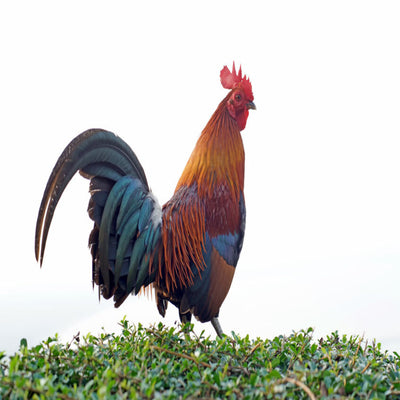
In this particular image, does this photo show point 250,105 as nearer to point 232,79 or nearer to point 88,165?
point 232,79

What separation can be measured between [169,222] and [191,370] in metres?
2.12

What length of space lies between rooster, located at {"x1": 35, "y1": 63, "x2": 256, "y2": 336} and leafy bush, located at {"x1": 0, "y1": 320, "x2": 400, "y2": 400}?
31.3 inches

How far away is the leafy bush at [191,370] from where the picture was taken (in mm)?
2148

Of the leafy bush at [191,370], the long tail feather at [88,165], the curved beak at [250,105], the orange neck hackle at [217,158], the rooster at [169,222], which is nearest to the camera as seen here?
the leafy bush at [191,370]

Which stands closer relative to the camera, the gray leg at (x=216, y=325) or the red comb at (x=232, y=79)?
the gray leg at (x=216, y=325)

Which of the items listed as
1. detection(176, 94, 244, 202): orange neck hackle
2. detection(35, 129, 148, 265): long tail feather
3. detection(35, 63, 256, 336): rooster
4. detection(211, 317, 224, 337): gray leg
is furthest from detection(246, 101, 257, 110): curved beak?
detection(211, 317, 224, 337): gray leg

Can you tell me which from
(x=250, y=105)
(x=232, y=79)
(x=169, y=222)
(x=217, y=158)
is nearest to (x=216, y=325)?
(x=169, y=222)

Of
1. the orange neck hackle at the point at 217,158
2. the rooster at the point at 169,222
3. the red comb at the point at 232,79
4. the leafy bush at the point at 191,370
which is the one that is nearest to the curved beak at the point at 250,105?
the red comb at the point at 232,79

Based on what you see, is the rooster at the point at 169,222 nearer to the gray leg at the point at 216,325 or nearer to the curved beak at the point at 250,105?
the gray leg at the point at 216,325

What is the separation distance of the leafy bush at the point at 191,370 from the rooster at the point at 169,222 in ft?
2.61

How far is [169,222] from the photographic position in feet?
14.9

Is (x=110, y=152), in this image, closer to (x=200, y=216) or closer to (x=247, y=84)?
(x=200, y=216)

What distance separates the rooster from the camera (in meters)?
4.18

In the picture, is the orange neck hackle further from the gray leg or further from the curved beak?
the gray leg
